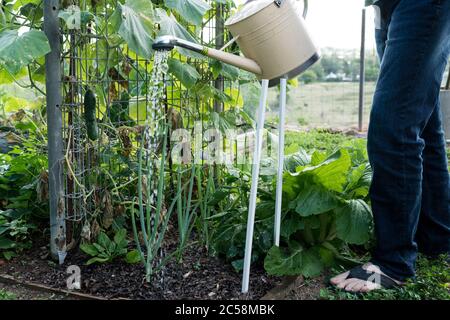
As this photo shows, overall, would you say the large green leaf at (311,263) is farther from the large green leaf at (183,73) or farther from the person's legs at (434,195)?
the large green leaf at (183,73)

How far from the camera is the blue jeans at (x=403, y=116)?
1.63 metres

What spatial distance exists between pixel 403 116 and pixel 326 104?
184 inches

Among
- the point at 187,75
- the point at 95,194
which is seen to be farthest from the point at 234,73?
the point at 95,194

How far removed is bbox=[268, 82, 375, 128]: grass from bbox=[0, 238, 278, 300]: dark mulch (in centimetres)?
403

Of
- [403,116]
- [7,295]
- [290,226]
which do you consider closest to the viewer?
[403,116]

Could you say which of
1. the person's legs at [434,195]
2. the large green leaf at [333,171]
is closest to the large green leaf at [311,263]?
the large green leaf at [333,171]

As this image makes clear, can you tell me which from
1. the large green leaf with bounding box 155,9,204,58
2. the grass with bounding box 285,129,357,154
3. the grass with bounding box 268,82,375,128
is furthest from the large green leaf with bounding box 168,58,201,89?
the grass with bounding box 268,82,375,128

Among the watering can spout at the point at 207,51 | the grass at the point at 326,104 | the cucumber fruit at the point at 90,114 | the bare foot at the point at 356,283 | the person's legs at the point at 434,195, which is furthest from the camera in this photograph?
the grass at the point at 326,104

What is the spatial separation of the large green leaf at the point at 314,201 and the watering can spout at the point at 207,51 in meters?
0.43

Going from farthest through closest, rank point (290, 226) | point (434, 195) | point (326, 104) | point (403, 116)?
point (326, 104) < point (434, 195) < point (290, 226) < point (403, 116)

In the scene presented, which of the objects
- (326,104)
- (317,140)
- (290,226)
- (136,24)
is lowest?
(290,226)

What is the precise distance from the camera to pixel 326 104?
627 cm

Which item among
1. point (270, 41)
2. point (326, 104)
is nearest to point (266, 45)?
point (270, 41)

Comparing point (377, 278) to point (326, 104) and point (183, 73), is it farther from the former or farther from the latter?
point (326, 104)
